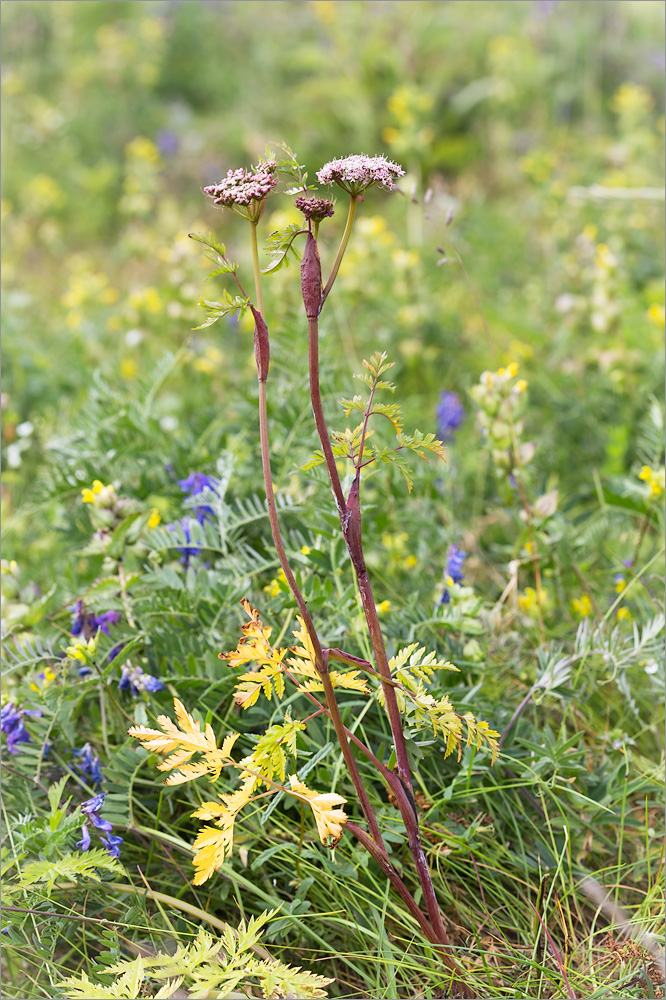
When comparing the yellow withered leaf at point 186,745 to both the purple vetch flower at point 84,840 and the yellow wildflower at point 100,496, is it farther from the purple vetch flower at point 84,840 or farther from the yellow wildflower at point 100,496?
the yellow wildflower at point 100,496

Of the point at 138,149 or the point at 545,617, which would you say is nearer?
the point at 545,617

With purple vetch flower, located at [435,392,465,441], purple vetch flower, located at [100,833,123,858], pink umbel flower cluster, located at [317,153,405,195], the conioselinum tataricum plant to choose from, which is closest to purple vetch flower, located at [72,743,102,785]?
purple vetch flower, located at [100,833,123,858]

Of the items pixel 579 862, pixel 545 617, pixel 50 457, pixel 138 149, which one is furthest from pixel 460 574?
pixel 138 149

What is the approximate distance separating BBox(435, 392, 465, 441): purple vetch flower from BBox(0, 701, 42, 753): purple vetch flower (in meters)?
1.30

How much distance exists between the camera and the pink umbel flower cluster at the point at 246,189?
33.8 inches

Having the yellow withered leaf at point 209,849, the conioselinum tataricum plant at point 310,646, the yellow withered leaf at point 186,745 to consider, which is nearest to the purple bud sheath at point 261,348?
the conioselinum tataricum plant at point 310,646

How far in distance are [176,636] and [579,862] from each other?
72 cm

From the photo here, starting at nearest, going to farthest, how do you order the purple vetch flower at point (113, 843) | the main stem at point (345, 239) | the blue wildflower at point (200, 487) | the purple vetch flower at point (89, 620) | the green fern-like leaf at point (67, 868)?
the main stem at point (345, 239)
the green fern-like leaf at point (67, 868)
the purple vetch flower at point (113, 843)
the purple vetch flower at point (89, 620)
the blue wildflower at point (200, 487)

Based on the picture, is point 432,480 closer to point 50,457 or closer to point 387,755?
point 387,755

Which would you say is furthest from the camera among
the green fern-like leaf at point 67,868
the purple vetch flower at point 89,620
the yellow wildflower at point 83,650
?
the purple vetch flower at point 89,620

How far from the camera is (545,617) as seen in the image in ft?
5.42

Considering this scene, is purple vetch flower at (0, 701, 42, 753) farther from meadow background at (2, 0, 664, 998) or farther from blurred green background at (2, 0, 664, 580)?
blurred green background at (2, 0, 664, 580)

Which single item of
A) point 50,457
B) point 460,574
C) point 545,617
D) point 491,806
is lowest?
point 491,806

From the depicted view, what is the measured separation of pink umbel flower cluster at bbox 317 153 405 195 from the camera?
0.85m
